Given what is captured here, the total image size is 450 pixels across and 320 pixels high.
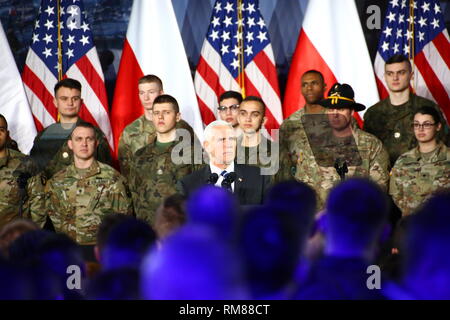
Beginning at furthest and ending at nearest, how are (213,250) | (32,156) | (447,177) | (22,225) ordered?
(32,156)
(447,177)
(22,225)
(213,250)

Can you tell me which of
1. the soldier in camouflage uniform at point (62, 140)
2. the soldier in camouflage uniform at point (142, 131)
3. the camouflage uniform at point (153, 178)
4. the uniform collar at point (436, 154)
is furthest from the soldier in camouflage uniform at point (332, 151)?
the soldier in camouflage uniform at point (62, 140)

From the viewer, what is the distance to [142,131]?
7371 millimetres

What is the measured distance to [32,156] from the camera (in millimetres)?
7098

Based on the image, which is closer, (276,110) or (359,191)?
(359,191)

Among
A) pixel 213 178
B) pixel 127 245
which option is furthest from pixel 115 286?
pixel 213 178

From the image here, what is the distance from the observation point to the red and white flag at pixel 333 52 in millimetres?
8359

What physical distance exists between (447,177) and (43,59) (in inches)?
170

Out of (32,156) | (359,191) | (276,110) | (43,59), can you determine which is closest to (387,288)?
(359,191)

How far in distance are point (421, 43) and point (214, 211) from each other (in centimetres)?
658

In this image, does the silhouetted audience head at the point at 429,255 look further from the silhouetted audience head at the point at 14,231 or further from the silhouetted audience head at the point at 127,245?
the silhouetted audience head at the point at 14,231

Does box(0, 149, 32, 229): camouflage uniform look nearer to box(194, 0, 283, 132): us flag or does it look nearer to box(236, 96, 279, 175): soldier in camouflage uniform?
box(236, 96, 279, 175): soldier in camouflage uniform

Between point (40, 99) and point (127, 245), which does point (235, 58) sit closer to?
point (40, 99)

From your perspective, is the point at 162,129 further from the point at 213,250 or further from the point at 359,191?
the point at 213,250

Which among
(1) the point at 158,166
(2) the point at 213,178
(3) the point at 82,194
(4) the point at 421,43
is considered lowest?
→ (3) the point at 82,194
